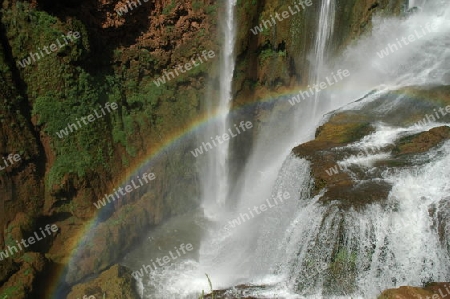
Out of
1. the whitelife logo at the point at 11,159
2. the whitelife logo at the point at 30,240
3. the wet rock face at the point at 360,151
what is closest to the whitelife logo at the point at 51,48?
the whitelife logo at the point at 11,159

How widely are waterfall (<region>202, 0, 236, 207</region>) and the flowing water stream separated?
0.11m

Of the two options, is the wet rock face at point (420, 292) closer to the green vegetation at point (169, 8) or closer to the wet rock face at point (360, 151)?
the wet rock face at point (360, 151)

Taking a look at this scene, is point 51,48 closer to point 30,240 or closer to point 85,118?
point 85,118

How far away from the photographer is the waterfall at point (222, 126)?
11.4 meters

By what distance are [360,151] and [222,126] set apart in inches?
203

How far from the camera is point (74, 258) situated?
33.6ft

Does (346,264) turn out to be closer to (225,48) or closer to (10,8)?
(225,48)

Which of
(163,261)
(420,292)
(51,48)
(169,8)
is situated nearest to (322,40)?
(169,8)

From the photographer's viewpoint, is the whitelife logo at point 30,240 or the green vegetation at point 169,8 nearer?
the whitelife logo at point 30,240

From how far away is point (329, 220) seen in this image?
6836 mm

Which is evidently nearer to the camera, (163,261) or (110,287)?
(110,287)

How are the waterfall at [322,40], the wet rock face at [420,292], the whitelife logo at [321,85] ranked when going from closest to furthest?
the wet rock face at [420,292], the waterfall at [322,40], the whitelife logo at [321,85]

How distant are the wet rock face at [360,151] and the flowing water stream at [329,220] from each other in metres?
0.17

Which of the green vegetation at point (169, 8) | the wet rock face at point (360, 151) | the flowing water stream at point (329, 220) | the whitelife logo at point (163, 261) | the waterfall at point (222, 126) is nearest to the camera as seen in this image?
the flowing water stream at point (329, 220)
